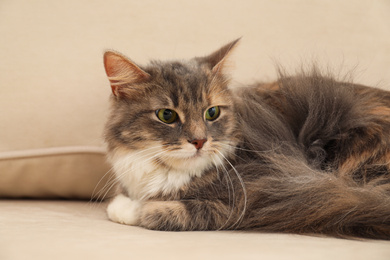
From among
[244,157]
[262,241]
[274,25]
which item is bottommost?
[262,241]

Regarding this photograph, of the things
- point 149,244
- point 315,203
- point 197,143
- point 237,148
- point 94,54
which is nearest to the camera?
point 149,244

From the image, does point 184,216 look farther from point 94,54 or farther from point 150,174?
point 94,54

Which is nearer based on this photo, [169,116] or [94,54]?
[169,116]

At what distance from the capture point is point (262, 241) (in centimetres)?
94

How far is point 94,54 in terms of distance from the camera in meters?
1.64

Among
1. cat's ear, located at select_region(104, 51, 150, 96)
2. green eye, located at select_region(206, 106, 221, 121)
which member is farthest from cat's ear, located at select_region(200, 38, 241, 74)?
cat's ear, located at select_region(104, 51, 150, 96)

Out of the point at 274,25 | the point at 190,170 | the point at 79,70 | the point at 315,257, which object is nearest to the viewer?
the point at 315,257

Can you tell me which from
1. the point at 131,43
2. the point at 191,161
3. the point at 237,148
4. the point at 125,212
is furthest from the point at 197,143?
the point at 131,43

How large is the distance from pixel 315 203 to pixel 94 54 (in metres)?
1.11

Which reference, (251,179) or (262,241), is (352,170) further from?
(262,241)

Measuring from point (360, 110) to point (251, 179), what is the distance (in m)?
0.43

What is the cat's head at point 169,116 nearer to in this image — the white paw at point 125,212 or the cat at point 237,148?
the cat at point 237,148

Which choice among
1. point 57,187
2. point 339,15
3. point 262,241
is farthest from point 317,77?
point 57,187

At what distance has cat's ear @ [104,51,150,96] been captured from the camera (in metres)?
1.25
